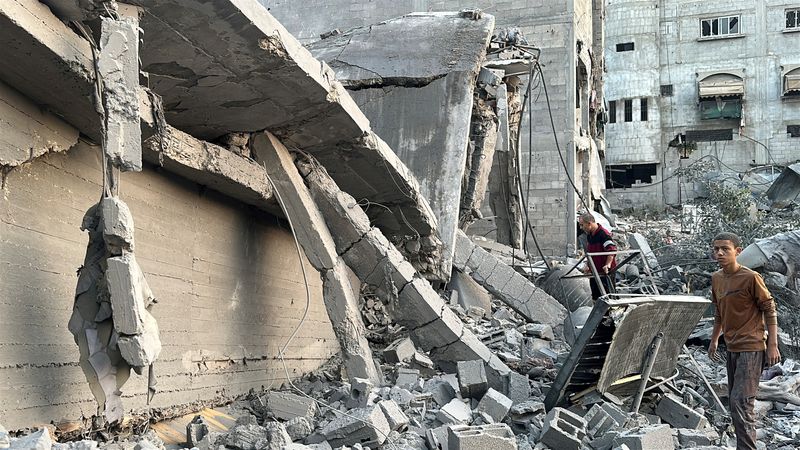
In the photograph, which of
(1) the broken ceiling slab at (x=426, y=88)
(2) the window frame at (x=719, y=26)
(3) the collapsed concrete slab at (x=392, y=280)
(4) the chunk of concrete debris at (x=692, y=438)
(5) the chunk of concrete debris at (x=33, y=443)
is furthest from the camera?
(2) the window frame at (x=719, y=26)

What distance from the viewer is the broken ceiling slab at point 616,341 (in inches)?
219

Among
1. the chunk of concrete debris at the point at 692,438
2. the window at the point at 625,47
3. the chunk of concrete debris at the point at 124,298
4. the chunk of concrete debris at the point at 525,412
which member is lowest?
the chunk of concrete debris at the point at 692,438

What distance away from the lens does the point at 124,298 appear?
4172 millimetres

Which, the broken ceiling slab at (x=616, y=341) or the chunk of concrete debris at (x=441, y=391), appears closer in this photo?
the broken ceiling slab at (x=616, y=341)

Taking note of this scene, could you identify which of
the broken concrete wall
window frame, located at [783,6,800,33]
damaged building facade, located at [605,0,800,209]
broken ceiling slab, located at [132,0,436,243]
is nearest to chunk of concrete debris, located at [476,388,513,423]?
the broken concrete wall

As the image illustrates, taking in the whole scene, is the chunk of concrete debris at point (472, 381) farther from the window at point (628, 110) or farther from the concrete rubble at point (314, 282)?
the window at point (628, 110)

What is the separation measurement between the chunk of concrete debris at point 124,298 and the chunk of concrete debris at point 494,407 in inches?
105

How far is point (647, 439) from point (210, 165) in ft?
11.5

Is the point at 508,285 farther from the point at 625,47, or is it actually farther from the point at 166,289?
the point at 625,47

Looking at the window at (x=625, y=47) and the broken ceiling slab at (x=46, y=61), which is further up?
the window at (x=625, y=47)

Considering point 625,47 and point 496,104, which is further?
point 625,47

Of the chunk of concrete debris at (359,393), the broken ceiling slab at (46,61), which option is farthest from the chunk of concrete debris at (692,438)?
the broken ceiling slab at (46,61)

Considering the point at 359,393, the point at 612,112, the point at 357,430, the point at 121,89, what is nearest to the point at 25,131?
the point at 121,89

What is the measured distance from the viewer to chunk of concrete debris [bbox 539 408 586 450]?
5184 mm
